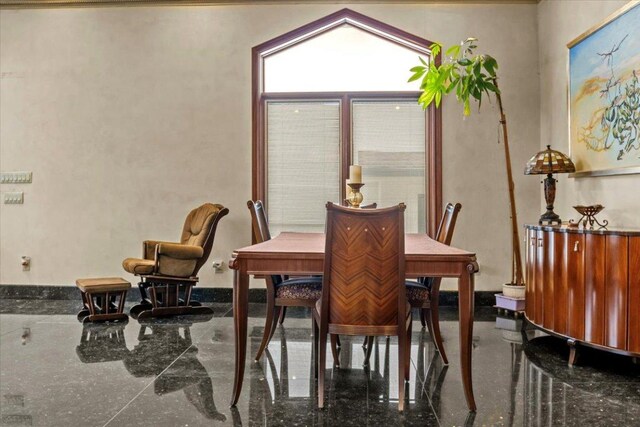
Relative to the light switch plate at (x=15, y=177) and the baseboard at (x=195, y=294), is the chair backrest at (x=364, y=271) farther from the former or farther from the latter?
the light switch plate at (x=15, y=177)

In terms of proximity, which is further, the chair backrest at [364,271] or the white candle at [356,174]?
the white candle at [356,174]

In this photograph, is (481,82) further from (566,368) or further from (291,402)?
(291,402)

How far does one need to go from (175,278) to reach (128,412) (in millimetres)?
2205

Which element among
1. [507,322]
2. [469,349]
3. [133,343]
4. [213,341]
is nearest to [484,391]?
[469,349]

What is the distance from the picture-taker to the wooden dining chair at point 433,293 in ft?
9.13

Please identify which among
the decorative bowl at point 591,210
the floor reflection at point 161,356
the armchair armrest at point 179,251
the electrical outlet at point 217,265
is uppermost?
the decorative bowl at point 591,210

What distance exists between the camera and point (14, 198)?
5.15m

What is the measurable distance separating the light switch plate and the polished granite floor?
1.94 m

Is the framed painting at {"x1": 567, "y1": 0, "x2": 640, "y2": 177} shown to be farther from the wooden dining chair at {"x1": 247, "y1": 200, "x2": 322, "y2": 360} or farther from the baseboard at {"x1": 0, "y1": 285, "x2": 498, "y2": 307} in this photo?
the wooden dining chair at {"x1": 247, "y1": 200, "x2": 322, "y2": 360}

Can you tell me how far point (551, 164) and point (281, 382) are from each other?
259 centimetres

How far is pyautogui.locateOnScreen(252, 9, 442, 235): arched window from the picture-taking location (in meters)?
4.98

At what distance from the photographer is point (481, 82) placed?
417cm

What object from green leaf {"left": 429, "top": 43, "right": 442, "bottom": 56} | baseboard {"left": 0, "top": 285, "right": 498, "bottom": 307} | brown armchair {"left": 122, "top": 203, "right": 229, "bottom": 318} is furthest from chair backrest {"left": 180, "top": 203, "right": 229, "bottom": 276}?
green leaf {"left": 429, "top": 43, "right": 442, "bottom": 56}

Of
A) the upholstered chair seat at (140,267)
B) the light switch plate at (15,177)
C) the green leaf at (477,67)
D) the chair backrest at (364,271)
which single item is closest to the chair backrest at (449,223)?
the chair backrest at (364,271)
